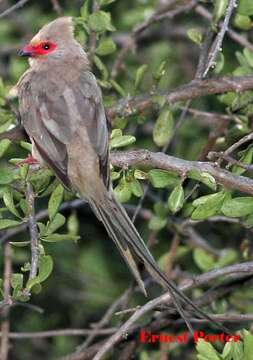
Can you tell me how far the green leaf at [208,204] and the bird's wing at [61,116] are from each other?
2.14 ft

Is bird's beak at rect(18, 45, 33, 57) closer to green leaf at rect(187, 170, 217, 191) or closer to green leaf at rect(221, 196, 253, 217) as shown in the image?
green leaf at rect(187, 170, 217, 191)

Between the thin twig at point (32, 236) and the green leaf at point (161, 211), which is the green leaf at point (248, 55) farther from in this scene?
the thin twig at point (32, 236)

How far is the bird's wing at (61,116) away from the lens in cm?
526

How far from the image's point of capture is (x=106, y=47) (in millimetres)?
5988

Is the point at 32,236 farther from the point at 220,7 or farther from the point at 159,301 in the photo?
the point at 220,7

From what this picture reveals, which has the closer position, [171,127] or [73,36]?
[171,127]

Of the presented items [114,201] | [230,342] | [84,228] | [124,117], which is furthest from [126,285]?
[230,342]

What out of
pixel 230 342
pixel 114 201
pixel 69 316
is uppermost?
pixel 114 201

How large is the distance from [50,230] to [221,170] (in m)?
0.99

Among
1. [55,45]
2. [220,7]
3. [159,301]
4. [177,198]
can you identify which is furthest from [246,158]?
[55,45]

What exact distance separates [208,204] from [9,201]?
1.08m

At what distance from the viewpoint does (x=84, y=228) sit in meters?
8.05

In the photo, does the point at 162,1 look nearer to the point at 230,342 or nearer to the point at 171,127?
the point at 171,127

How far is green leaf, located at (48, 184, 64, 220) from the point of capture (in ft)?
15.9
